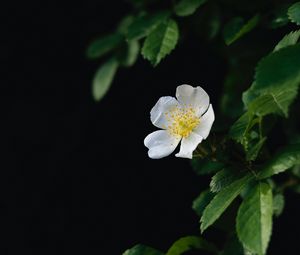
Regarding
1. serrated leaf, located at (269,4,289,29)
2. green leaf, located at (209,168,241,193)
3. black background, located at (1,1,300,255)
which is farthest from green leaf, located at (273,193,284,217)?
black background, located at (1,1,300,255)

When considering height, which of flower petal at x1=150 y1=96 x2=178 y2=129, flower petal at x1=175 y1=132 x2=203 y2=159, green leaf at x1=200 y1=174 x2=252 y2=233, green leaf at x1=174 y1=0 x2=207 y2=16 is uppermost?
green leaf at x1=174 y1=0 x2=207 y2=16

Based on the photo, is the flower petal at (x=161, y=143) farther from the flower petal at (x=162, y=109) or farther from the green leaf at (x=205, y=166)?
the green leaf at (x=205, y=166)

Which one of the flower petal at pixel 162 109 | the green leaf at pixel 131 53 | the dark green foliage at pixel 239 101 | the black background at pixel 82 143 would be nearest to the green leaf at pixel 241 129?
the dark green foliage at pixel 239 101

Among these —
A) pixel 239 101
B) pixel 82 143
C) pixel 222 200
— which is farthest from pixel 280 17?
pixel 82 143

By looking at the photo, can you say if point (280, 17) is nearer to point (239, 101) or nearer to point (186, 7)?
point (186, 7)

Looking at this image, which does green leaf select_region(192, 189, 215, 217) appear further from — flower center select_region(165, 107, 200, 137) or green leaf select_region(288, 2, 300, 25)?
green leaf select_region(288, 2, 300, 25)

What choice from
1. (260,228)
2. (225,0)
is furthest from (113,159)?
(260,228)
